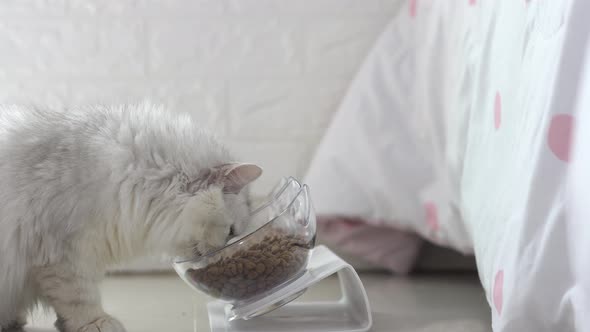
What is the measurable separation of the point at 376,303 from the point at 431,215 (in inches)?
9.7

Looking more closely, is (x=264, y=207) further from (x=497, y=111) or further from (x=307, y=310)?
(x=497, y=111)

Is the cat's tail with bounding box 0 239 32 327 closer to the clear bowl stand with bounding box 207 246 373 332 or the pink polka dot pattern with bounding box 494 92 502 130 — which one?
the clear bowl stand with bounding box 207 246 373 332

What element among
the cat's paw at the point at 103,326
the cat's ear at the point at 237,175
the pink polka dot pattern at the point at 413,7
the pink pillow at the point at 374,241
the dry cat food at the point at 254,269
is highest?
the pink polka dot pattern at the point at 413,7

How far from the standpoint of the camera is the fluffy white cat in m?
1.24

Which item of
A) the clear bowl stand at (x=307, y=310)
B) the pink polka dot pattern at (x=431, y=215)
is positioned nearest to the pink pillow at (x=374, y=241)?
the pink polka dot pattern at (x=431, y=215)

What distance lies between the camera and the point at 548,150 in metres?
0.97

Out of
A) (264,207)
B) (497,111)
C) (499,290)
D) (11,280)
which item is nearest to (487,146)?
(497,111)

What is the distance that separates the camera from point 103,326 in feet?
4.17

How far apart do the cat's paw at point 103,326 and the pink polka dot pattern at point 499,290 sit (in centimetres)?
63

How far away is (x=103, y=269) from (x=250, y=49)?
819 millimetres

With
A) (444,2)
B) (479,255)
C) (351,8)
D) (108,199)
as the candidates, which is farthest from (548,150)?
(351,8)

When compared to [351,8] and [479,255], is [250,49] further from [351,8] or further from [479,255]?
[479,255]

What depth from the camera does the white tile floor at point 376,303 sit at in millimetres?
1444

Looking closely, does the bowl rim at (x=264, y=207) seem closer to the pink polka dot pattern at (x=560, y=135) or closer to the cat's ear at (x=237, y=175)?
the cat's ear at (x=237, y=175)
